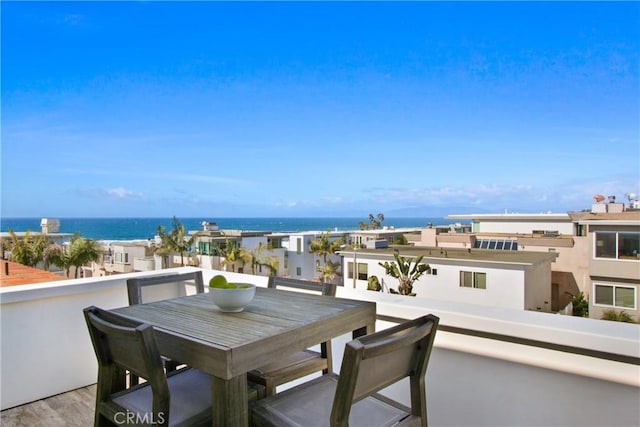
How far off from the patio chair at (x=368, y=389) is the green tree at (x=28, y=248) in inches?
747

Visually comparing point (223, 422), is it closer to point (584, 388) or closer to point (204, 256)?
point (584, 388)

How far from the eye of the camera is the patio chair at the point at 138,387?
120 cm

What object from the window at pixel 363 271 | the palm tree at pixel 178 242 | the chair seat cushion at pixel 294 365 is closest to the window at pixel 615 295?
the window at pixel 363 271

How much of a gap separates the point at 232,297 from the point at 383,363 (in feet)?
2.28

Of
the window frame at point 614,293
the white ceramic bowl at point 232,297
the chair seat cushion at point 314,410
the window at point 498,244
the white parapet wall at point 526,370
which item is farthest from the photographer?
the window at point 498,244

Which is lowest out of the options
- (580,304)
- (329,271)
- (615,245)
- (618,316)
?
(580,304)

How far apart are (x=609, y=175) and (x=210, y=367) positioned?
34716 mm

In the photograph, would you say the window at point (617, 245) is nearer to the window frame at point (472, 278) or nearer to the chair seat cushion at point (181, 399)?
the window frame at point (472, 278)

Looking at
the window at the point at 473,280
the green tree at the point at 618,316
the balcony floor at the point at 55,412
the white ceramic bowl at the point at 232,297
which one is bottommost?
the green tree at the point at 618,316

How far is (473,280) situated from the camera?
13805 millimetres

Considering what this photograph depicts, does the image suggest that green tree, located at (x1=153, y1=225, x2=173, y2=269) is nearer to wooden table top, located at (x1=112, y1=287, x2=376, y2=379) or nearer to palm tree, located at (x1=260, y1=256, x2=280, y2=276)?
palm tree, located at (x1=260, y1=256, x2=280, y2=276)

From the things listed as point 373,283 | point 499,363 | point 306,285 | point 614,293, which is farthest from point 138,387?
point 614,293

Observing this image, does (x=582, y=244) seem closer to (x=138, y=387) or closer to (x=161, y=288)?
(x=161, y=288)

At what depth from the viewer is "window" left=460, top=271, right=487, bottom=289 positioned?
1361 centimetres
